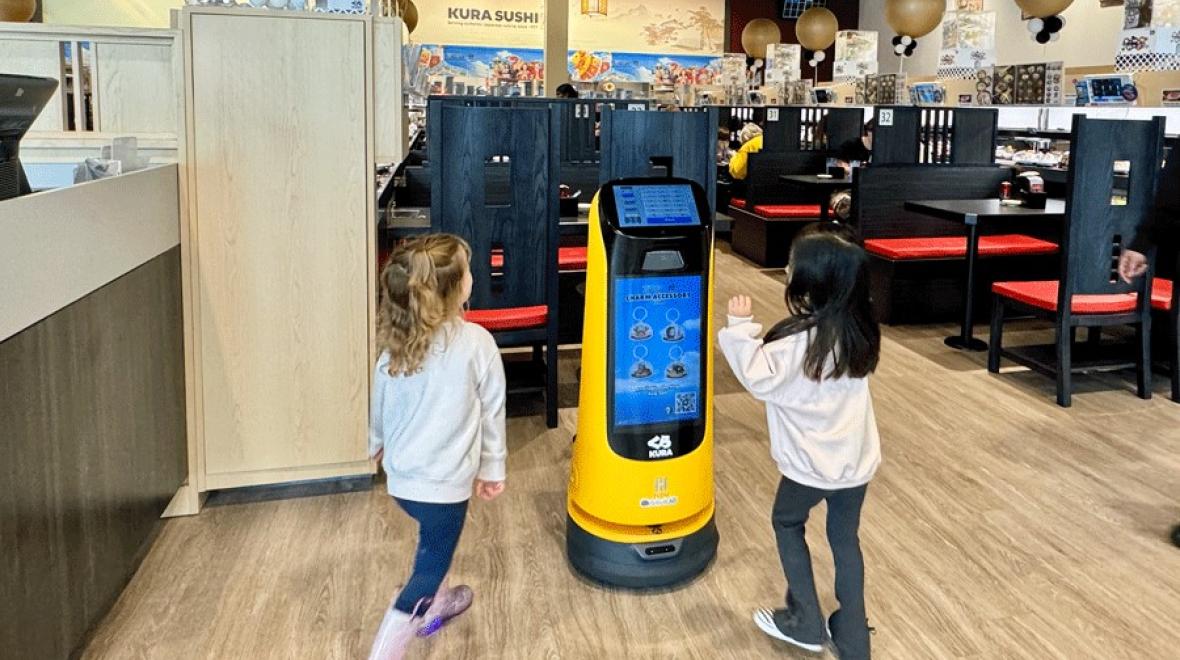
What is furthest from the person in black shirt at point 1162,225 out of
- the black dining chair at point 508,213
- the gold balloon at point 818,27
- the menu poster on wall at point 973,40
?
the gold balloon at point 818,27

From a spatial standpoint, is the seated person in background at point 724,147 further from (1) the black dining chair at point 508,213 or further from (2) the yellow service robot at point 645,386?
(2) the yellow service robot at point 645,386

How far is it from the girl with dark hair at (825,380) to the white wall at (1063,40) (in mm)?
10039

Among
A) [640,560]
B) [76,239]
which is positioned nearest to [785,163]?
[640,560]

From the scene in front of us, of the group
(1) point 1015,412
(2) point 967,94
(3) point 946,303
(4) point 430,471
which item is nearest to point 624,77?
(2) point 967,94

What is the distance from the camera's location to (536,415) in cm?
429

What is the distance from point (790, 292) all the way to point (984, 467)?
198cm

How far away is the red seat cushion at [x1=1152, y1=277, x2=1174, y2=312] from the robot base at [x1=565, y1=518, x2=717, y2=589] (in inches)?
128

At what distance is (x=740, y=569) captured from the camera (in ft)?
9.22

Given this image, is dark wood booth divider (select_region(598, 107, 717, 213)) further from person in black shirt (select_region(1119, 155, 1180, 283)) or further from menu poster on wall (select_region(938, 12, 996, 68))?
menu poster on wall (select_region(938, 12, 996, 68))

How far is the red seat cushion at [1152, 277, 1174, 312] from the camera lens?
4.65 meters

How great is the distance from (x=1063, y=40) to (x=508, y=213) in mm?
10287

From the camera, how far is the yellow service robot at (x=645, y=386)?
252 centimetres

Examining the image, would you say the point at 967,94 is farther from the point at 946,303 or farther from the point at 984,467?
the point at 984,467

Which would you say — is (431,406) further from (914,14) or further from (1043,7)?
(914,14)
